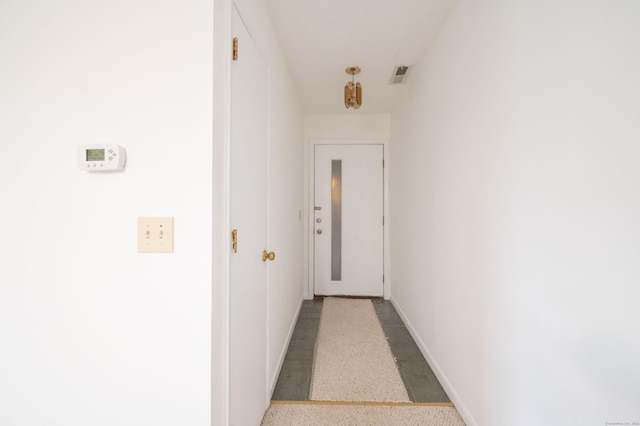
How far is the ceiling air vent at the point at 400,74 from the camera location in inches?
90.9

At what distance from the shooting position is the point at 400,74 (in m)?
2.42

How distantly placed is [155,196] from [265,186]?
742mm

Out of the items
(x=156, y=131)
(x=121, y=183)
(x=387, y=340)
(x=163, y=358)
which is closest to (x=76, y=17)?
(x=156, y=131)

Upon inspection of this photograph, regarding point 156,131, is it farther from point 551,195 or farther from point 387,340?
point 387,340

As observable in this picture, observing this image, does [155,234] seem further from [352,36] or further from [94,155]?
[352,36]

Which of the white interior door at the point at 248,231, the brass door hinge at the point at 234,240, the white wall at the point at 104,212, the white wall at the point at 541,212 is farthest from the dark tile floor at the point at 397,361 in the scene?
the brass door hinge at the point at 234,240

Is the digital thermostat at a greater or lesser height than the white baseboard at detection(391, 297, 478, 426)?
greater

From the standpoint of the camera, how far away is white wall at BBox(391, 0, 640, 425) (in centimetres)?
70

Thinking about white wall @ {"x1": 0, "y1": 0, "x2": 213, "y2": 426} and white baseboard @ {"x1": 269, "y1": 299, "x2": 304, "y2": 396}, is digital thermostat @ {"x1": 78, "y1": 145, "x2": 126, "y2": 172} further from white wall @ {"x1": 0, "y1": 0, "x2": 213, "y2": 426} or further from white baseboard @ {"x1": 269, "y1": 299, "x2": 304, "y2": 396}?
white baseboard @ {"x1": 269, "y1": 299, "x2": 304, "y2": 396}

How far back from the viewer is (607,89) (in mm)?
722

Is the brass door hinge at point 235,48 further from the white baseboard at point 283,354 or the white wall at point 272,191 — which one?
the white baseboard at point 283,354

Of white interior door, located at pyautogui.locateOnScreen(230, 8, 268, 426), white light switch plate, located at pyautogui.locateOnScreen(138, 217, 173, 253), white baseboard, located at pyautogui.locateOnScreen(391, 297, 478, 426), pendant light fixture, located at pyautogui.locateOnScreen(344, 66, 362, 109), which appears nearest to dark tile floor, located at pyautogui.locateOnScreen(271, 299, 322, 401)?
white interior door, located at pyautogui.locateOnScreen(230, 8, 268, 426)

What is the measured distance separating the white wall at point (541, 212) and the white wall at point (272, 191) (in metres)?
1.13

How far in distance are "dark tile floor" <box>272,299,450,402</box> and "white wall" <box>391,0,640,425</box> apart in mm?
159
